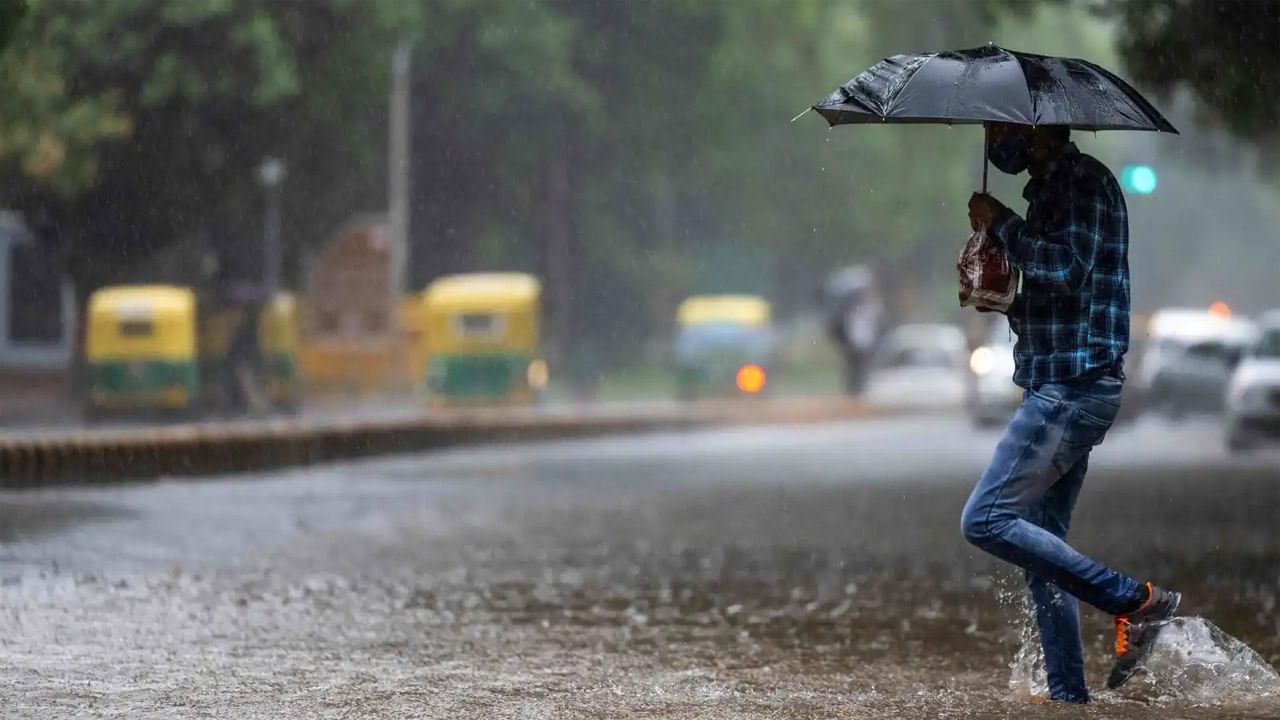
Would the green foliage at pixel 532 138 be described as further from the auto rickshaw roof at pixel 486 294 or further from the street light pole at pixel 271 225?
the auto rickshaw roof at pixel 486 294

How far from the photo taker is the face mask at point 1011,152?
619 centimetres

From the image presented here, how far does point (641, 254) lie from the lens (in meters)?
53.0

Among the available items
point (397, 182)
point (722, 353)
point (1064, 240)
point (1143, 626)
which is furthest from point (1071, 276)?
point (397, 182)

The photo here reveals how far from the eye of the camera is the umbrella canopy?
5984 millimetres

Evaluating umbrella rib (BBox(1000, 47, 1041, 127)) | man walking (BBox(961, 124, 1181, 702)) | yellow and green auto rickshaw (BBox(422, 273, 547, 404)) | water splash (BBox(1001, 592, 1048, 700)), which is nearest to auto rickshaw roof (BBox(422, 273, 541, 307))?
yellow and green auto rickshaw (BBox(422, 273, 547, 404))

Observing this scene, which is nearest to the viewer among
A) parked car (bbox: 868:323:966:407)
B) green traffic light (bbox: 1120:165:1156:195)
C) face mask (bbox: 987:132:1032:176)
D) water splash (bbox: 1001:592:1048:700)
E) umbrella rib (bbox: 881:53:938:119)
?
umbrella rib (bbox: 881:53:938:119)

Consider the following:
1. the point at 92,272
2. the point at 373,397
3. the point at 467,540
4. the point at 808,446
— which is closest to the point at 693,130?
the point at 373,397

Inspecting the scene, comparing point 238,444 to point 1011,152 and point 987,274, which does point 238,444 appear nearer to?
point 1011,152

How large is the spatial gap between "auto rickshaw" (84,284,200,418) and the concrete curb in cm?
962

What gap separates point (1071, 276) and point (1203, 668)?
4.09 ft

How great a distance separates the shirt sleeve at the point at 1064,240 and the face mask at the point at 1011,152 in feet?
0.85

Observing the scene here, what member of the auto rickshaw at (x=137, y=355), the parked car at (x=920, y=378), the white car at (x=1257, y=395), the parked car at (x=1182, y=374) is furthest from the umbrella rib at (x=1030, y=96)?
the parked car at (x=920, y=378)

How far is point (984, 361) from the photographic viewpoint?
29.8 m

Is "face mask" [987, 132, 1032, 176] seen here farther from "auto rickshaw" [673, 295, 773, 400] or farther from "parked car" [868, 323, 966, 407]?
"auto rickshaw" [673, 295, 773, 400]
